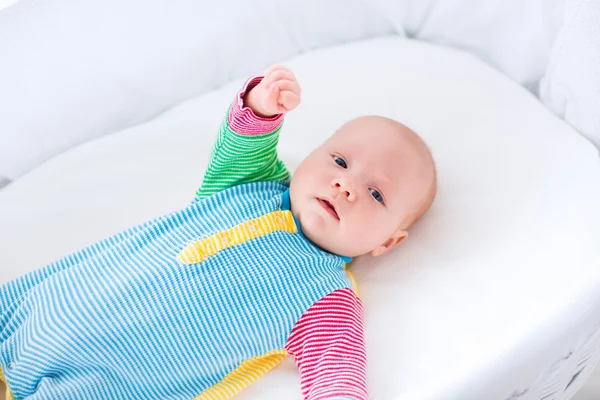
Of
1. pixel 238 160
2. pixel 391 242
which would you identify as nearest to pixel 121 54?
pixel 238 160

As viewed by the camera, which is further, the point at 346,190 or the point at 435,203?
the point at 435,203

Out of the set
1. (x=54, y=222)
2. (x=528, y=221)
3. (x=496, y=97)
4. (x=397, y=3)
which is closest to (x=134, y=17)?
(x=54, y=222)

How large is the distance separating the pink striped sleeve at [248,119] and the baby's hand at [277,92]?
0.03 metres

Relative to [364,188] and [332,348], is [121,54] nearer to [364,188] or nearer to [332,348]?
[364,188]

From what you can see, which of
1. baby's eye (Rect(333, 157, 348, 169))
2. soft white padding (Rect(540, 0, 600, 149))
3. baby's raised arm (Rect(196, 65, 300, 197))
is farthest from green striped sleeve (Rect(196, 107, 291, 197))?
soft white padding (Rect(540, 0, 600, 149))

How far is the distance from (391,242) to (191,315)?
13.6 inches

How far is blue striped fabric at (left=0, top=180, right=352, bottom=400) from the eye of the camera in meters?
→ 1.01

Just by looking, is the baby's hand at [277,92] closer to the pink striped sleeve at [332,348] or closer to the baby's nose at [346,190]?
the baby's nose at [346,190]

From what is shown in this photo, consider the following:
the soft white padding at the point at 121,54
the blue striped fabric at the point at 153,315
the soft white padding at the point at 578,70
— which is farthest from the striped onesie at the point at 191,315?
the soft white padding at the point at 578,70

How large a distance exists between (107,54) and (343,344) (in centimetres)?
70

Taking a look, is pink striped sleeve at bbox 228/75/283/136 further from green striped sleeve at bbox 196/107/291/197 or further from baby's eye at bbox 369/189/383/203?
baby's eye at bbox 369/189/383/203

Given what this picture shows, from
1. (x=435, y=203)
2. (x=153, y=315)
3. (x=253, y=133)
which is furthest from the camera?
(x=435, y=203)

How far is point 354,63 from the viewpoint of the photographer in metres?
1.45

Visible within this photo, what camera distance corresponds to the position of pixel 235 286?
1056mm
